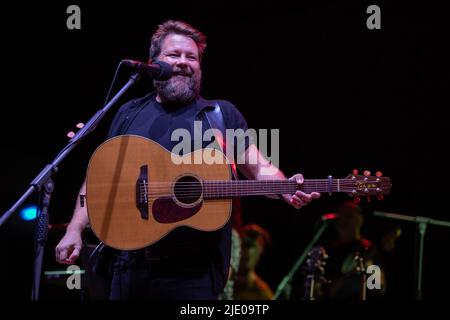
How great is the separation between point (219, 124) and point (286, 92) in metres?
3.23

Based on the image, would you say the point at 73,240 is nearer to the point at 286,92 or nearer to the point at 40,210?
the point at 40,210

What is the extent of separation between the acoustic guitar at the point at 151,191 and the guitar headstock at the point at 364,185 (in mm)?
681

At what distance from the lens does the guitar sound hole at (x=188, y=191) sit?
2.97 meters

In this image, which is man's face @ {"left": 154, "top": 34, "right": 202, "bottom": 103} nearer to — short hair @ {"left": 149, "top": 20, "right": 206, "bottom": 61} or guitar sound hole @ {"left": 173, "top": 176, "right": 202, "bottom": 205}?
short hair @ {"left": 149, "top": 20, "right": 206, "bottom": 61}

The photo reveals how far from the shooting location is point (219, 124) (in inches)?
128

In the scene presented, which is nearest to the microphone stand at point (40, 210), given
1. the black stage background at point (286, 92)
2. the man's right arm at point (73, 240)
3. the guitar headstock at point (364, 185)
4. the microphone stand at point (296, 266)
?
the man's right arm at point (73, 240)

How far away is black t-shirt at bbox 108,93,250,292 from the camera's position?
2.89 metres

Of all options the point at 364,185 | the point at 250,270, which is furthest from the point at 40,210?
the point at 250,270

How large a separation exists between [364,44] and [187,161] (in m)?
3.76

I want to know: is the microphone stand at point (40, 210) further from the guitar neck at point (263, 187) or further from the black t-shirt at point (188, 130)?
the guitar neck at point (263, 187)

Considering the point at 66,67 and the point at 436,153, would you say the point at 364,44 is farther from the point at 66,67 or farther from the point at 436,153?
the point at 66,67

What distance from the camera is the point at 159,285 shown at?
2.85 metres

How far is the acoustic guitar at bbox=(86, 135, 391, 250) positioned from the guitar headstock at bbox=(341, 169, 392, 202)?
2.23 ft

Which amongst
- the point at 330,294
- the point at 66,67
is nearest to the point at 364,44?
the point at 330,294
